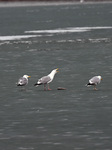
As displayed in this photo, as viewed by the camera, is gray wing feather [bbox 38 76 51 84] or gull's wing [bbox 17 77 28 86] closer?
gull's wing [bbox 17 77 28 86]

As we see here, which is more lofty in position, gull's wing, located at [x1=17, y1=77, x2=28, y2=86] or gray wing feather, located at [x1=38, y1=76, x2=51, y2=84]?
gray wing feather, located at [x1=38, y1=76, x2=51, y2=84]

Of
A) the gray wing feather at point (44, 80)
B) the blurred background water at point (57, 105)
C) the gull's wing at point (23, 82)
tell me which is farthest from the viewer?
the gray wing feather at point (44, 80)

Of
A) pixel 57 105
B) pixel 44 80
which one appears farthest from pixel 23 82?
pixel 57 105

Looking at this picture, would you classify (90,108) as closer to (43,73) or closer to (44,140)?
(44,140)

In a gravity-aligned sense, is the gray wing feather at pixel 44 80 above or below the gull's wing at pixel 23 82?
above

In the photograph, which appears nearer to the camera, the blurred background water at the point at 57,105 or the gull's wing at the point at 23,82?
the blurred background water at the point at 57,105

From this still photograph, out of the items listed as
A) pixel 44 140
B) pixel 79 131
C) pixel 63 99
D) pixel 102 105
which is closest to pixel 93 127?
pixel 79 131

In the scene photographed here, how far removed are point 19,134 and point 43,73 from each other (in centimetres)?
1393

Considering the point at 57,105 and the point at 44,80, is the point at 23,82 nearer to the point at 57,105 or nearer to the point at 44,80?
the point at 44,80

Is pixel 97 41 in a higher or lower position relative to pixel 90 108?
higher

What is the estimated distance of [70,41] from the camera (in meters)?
56.9

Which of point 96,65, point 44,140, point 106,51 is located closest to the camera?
point 44,140

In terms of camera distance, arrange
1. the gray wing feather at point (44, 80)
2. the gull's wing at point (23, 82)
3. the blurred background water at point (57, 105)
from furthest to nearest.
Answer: the gray wing feather at point (44, 80), the gull's wing at point (23, 82), the blurred background water at point (57, 105)

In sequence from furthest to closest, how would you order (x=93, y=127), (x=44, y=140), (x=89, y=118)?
(x=89, y=118) < (x=93, y=127) < (x=44, y=140)
